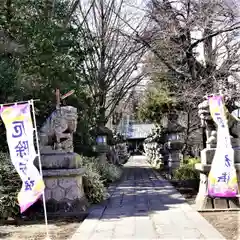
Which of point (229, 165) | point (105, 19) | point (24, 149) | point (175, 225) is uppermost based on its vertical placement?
point (105, 19)

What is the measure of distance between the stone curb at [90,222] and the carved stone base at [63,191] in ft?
1.20

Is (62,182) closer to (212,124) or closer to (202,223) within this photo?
(202,223)

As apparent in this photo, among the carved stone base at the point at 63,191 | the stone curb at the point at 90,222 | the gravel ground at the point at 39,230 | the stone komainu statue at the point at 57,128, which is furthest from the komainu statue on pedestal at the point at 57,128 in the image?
the gravel ground at the point at 39,230

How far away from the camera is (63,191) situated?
8953 mm

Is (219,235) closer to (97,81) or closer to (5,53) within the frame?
(5,53)

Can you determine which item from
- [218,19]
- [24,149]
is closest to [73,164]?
[24,149]

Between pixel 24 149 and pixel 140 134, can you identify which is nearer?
pixel 24 149

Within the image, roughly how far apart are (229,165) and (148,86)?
43.2ft

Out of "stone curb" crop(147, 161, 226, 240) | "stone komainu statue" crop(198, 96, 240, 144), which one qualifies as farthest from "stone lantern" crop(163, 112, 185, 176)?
"stone curb" crop(147, 161, 226, 240)

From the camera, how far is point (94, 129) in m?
18.5

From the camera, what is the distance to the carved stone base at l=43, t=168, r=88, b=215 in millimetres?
8836

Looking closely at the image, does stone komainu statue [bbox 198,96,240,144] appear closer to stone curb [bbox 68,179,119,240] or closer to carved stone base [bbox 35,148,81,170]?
stone curb [bbox 68,179,119,240]

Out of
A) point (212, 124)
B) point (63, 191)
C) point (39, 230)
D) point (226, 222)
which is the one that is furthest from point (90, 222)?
point (212, 124)

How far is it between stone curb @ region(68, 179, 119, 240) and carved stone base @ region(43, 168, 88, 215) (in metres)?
0.37
